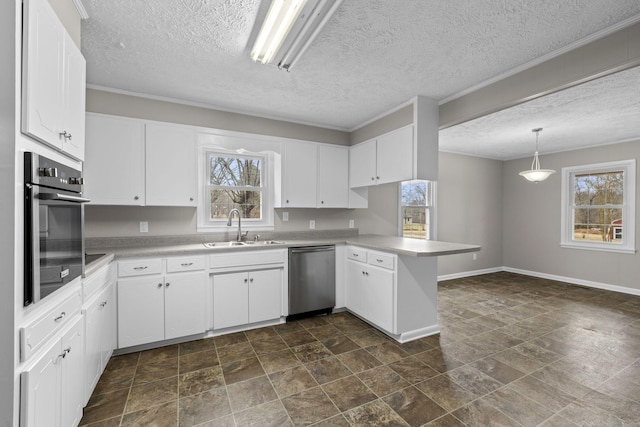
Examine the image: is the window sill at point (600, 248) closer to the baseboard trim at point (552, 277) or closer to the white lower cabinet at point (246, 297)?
the baseboard trim at point (552, 277)

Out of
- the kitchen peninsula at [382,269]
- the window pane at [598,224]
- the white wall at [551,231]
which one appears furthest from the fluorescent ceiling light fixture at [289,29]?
the window pane at [598,224]

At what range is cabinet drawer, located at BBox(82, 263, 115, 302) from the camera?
5.72 ft

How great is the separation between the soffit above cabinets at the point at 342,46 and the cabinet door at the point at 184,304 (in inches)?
74.1

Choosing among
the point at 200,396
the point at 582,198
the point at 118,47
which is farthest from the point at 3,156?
the point at 582,198

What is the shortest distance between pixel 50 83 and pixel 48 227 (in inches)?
25.2

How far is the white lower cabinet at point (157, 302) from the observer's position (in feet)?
8.17

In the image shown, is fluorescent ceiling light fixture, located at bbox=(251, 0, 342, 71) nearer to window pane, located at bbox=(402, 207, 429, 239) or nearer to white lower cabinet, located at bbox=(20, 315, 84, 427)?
white lower cabinet, located at bbox=(20, 315, 84, 427)

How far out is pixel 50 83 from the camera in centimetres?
127

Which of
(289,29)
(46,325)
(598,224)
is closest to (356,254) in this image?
(289,29)

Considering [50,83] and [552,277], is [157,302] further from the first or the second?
[552,277]

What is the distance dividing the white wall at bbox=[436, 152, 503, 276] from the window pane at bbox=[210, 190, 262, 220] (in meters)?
3.30

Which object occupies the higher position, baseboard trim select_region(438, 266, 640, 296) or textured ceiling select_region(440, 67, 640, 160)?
textured ceiling select_region(440, 67, 640, 160)

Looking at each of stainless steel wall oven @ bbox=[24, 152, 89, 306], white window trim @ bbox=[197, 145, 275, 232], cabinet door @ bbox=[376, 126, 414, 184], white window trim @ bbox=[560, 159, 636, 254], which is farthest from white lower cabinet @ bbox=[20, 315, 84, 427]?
white window trim @ bbox=[560, 159, 636, 254]

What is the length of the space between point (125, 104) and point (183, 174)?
881 mm
